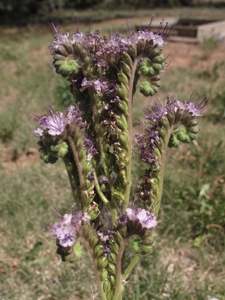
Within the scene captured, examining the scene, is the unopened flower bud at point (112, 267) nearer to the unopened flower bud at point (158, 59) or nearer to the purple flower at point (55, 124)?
the purple flower at point (55, 124)

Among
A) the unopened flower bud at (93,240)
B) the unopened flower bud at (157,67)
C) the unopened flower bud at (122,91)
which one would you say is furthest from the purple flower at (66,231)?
the unopened flower bud at (157,67)

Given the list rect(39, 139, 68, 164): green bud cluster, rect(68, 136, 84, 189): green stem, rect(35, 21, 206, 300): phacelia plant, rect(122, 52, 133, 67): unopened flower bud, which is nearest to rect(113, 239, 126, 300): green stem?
rect(35, 21, 206, 300): phacelia plant

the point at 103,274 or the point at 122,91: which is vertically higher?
the point at 122,91

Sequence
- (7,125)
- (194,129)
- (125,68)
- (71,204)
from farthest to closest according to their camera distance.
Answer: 1. (7,125)
2. (71,204)
3. (194,129)
4. (125,68)

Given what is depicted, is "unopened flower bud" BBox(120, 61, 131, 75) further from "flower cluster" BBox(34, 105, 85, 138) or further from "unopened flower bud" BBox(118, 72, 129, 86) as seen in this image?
"flower cluster" BBox(34, 105, 85, 138)

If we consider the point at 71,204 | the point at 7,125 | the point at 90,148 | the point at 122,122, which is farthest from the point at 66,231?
the point at 7,125

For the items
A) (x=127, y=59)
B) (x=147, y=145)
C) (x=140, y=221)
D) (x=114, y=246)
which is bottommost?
(x=114, y=246)

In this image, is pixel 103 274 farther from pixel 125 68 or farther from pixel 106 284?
pixel 125 68

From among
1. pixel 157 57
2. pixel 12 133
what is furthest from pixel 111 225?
pixel 12 133

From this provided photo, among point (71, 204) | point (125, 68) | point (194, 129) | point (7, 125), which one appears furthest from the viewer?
point (7, 125)

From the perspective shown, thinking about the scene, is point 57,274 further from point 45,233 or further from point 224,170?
point 224,170
